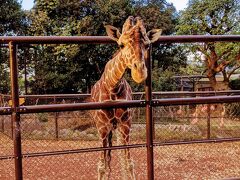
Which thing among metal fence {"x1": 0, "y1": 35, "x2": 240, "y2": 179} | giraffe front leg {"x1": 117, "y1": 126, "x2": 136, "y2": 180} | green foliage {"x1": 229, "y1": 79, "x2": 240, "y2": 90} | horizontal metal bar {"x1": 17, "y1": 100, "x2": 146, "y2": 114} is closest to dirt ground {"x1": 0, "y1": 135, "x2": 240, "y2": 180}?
metal fence {"x1": 0, "y1": 35, "x2": 240, "y2": 179}

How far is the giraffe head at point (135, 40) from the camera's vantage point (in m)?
2.70

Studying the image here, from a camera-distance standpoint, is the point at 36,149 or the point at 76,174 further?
the point at 36,149

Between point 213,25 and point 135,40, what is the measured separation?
1228 centimetres

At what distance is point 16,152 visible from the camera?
2537 millimetres

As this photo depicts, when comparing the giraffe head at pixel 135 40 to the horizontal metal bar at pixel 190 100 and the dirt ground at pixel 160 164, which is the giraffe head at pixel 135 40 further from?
the dirt ground at pixel 160 164

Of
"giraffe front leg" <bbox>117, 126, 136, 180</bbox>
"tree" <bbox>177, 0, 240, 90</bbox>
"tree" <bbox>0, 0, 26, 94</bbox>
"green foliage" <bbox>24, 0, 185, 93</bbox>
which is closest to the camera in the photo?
"giraffe front leg" <bbox>117, 126, 136, 180</bbox>

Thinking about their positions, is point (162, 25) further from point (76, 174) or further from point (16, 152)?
point (16, 152)

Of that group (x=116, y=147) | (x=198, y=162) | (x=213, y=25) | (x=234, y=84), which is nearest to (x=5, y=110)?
(x=116, y=147)

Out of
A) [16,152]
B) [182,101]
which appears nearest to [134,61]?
[182,101]

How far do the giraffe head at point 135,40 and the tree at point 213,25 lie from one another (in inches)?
451

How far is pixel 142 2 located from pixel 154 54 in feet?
8.17

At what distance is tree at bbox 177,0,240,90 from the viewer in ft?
46.1

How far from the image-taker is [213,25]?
1442cm

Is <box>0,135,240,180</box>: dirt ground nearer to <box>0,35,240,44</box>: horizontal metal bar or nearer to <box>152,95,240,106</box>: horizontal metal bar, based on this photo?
<box>152,95,240,106</box>: horizontal metal bar
